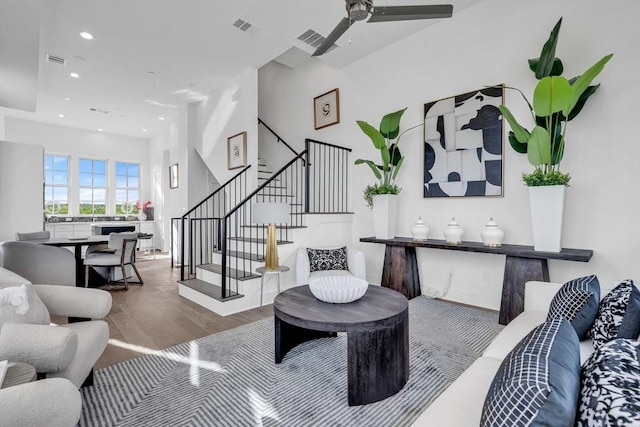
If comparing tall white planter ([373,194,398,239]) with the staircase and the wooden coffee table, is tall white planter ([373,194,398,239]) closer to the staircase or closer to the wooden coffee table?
the staircase

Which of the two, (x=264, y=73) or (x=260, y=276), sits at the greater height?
(x=264, y=73)

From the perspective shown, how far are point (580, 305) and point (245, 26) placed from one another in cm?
456

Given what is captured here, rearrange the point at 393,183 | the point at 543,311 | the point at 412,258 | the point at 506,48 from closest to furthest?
the point at 543,311
the point at 506,48
the point at 412,258
the point at 393,183

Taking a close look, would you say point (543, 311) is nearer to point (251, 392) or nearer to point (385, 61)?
point (251, 392)

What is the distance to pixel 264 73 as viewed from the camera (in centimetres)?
698

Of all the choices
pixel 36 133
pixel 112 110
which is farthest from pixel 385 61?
pixel 36 133

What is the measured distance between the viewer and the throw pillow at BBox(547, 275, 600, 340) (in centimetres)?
164

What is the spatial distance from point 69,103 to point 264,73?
4.22m

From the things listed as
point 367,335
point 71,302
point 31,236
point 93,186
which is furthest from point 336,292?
point 93,186

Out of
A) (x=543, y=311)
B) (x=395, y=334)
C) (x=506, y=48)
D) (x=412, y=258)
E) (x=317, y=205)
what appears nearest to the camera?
(x=395, y=334)

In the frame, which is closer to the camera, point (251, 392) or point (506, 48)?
point (251, 392)

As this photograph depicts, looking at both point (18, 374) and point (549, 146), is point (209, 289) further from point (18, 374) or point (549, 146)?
point (549, 146)

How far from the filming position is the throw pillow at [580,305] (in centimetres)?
164

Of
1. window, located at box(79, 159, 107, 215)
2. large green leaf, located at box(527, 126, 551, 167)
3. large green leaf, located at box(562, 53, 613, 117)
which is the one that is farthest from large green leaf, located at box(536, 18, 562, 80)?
window, located at box(79, 159, 107, 215)
